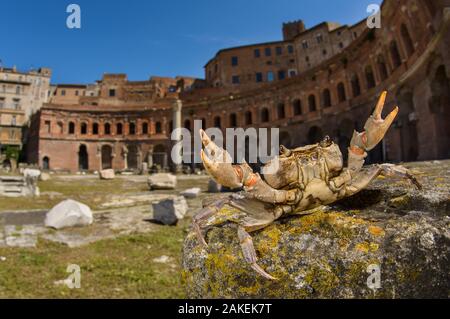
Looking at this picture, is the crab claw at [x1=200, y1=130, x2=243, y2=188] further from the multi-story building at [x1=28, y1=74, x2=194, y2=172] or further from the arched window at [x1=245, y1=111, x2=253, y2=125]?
the multi-story building at [x1=28, y1=74, x2=194, y2=172]

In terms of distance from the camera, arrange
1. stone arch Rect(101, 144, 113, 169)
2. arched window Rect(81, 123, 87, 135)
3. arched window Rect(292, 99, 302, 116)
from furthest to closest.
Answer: stone arch Rect(101, 144, 113, 169)
arched window Rect(81, 123, 87, 135)
arched window Rect(292, 99, 302, 116)

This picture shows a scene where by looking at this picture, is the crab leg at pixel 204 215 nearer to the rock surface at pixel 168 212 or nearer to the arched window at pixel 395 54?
the rock surface at pixel 168 212

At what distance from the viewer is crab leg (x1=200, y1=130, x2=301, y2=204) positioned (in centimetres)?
189

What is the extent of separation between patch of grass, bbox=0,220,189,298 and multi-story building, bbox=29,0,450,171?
15.3m

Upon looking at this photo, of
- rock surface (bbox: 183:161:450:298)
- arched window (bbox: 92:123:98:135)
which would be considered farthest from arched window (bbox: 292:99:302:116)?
rock surface (bbox: 183:161:450:298)

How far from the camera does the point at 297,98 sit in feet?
120

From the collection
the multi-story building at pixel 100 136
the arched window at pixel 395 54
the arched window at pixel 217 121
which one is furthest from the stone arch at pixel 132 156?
the arched window at pixel 395 54

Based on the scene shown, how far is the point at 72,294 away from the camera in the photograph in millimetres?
4906

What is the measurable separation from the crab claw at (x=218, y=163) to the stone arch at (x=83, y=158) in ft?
169

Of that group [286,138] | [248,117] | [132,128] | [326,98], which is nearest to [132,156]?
[132,128]

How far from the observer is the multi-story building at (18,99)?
61031mm
